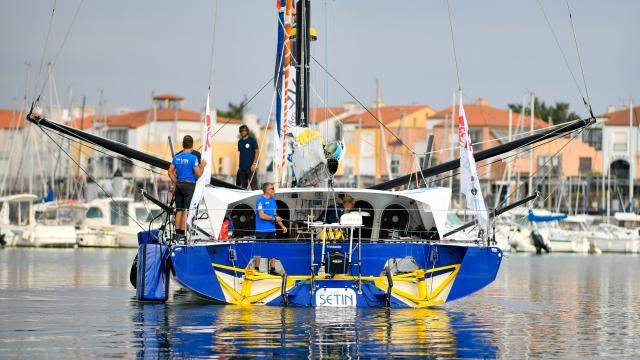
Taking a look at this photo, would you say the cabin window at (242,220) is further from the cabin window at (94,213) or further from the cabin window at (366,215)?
the cabin window at (94,213)

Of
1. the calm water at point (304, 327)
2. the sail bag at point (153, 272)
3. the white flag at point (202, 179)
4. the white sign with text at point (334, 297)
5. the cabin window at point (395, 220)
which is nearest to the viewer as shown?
the calm water at point (304, 327)

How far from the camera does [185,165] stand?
22516 millimetres

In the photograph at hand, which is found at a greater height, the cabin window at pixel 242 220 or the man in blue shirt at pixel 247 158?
the man in blue shirt at pixel 247 158

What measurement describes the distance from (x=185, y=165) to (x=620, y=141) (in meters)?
98.7

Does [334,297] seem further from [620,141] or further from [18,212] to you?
[620,141]

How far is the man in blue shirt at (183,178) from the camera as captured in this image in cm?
2241

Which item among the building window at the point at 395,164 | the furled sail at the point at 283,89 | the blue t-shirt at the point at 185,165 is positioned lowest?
the blue t-shirt at the point at 185,165

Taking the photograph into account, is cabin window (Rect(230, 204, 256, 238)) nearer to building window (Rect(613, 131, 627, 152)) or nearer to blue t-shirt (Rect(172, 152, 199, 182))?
blue t-shirt (Rect(172, 152, 199, 182))

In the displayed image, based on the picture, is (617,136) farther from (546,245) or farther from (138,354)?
(138,354)

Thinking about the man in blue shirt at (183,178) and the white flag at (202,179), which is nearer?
the white flag at (202,179)

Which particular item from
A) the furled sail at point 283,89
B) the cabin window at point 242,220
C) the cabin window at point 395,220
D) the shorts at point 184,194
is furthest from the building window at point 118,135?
the shorts at point 184,194

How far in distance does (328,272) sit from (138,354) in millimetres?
5799

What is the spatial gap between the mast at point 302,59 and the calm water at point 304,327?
157 inches

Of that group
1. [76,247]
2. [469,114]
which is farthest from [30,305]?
[469,114]
